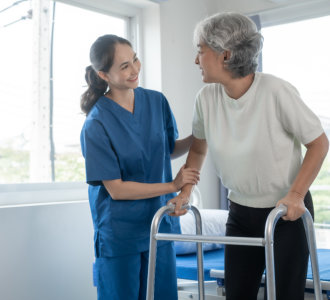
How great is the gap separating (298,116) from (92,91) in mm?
862

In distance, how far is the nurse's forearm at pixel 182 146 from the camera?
6.88 ft

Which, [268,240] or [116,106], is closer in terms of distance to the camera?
[268,240]

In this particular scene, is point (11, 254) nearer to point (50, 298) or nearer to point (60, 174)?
point (50, 298)

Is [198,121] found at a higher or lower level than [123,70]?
lower

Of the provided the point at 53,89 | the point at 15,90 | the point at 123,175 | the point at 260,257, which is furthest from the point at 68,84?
the point at 260,257

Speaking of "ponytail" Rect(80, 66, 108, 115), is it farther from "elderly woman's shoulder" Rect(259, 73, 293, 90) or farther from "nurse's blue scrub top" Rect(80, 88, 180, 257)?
"elderly woman's shoulder" Rect(259, 73, 293, 90)

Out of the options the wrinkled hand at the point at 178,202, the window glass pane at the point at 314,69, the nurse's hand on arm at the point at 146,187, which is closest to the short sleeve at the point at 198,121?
the nurse's hand on arm at the point at 146,187

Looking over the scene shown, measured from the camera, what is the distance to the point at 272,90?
1594mm

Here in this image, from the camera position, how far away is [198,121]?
6.11 feet

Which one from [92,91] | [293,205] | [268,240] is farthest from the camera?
[92,91]

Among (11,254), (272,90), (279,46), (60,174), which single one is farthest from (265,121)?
(279,46)

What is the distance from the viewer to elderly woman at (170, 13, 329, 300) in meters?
1.56

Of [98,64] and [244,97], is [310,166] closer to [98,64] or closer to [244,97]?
[244,97]

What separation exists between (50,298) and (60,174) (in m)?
0.73
